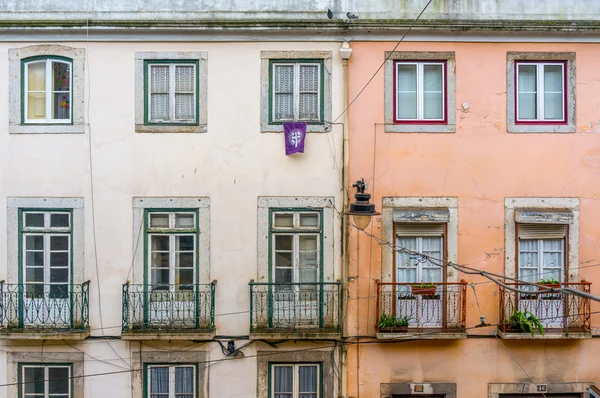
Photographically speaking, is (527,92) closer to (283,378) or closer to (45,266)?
(283,378)

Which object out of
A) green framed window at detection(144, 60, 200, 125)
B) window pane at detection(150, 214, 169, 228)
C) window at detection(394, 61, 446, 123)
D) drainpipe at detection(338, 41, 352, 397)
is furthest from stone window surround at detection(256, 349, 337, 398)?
window at detection(394, 61, 446, 123)

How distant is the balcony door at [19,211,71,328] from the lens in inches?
410

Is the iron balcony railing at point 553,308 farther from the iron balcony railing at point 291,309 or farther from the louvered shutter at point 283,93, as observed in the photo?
the louvered shutter at point 283,93

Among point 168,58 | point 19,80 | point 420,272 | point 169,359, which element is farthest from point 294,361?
point 19,80

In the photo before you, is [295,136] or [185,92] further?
[185,92]

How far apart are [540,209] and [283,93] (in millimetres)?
4672

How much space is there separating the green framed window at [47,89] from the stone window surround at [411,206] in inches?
219

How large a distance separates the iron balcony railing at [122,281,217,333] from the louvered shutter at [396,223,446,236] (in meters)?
3.22

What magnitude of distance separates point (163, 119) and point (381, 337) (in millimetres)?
5070

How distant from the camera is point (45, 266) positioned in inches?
414

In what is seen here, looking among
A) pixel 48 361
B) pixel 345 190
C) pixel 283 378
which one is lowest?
pixel 283 378

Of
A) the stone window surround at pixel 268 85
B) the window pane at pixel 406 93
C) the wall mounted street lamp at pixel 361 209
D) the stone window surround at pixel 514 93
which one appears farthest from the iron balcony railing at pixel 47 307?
the stone window surround at pixel 514 93

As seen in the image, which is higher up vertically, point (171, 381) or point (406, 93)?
point (406, 93)

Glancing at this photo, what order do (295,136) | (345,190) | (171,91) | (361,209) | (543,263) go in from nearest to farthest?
(361,209)
(295,136)
(345,190)
(171,91)
(543,263)
